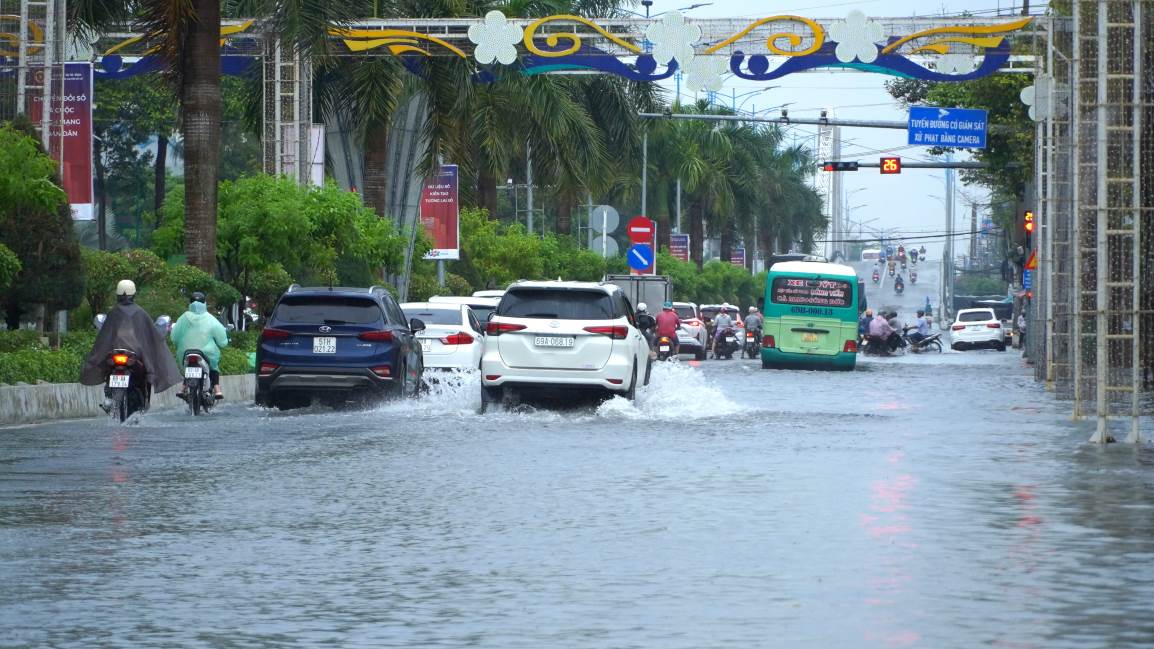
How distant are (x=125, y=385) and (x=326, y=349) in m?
3.72

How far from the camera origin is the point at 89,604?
9539 millimetres

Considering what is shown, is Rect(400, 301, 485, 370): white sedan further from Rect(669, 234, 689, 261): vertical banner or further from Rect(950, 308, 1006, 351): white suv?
Rect(669, 234, 689, 261): vertical banner

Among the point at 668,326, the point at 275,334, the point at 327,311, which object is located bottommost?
the point at 668,326

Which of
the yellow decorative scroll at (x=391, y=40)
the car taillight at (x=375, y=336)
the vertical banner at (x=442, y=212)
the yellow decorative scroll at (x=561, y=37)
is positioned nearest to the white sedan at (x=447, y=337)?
the car taillight at (x=375, y=336)

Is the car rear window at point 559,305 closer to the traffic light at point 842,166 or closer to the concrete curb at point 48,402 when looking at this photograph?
the concrete curb at point 48,402

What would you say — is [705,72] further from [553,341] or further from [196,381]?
[196,381]

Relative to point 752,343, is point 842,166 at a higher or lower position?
higher

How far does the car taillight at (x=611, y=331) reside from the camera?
25.2 m

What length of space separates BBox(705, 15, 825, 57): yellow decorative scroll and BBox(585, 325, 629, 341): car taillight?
1805 centimetres

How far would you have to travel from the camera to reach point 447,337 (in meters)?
30.9

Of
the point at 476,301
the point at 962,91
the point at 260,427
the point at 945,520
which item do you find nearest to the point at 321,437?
the point at 260,427

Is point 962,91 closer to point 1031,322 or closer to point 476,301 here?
point 1031,322

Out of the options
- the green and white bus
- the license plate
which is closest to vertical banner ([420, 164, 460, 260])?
the green and white bus

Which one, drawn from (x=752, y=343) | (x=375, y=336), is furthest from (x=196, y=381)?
(x=752, y=343)
